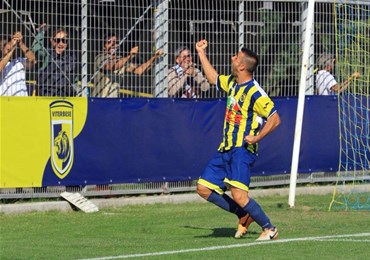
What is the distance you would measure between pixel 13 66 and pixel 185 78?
3.28 metres

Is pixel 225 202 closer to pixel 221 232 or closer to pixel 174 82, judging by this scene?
pixel 221 232

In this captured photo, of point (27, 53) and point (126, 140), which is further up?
point (27, 53)

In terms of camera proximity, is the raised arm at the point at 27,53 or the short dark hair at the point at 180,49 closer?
the raised arm at the point at 27,53

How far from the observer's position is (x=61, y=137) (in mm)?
15570

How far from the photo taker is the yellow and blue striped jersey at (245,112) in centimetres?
1184

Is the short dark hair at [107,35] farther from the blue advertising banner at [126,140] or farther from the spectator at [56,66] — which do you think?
the blue advertising banner at [126,140]

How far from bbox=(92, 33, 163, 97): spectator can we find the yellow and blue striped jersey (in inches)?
183

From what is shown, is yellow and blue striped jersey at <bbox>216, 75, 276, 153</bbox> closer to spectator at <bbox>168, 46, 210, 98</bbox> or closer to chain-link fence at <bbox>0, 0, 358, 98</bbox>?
chain-link fence at <bbox>0, 0, 358, 98</bbox>

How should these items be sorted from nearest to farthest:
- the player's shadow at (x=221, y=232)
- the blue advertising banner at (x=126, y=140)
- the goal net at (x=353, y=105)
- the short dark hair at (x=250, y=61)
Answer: the short dark hair at (x=250, y=61) → the player's shadow at (x=221, y=232) → the blue advertising banner at (x=126, y=140) → the goal net at (x=353, y=105)

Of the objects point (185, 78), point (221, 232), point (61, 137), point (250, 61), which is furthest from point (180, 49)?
point (250, 61)

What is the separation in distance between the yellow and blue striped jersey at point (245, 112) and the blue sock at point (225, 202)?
56cm

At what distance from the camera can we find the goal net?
1661cm

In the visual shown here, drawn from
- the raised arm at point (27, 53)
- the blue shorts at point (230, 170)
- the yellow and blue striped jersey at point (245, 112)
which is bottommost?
the blue shorts at point (230, 170)

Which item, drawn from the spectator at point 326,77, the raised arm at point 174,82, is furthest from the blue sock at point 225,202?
the spectator at point 326,77
